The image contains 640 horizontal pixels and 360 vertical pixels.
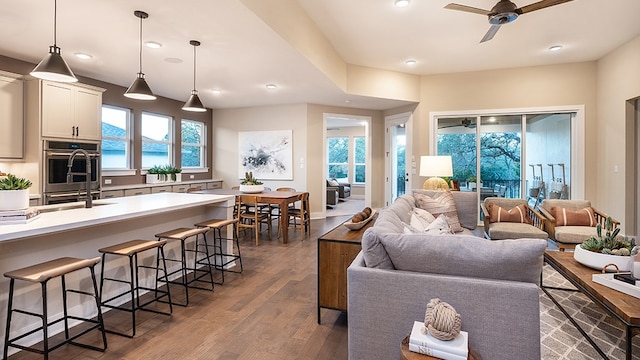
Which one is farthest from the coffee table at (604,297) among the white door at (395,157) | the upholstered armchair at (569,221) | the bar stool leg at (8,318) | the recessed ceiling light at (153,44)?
the white door at (395,157)

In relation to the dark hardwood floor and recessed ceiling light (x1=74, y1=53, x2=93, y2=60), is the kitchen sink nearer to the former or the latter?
the dark hardwood floor

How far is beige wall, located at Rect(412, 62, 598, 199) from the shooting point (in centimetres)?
588

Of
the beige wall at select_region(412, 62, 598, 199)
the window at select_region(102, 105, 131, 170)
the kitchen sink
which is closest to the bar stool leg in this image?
the kitchen sink

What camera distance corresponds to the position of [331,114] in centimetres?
763

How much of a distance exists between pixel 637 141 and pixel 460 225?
3.46 metres

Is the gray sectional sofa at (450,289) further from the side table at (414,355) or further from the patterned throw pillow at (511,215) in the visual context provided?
the patterned throw pillow at (511,215)

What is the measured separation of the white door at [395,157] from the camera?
7.54 metres

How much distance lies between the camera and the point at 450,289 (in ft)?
5.27

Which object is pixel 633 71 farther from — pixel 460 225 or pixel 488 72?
pixel 460 225

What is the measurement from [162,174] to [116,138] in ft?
3.36

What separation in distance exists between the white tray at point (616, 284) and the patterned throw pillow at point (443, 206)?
61.4 inches

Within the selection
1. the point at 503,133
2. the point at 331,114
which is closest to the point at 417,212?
the point at 503,133

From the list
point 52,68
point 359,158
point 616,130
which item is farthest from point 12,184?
point 359,158

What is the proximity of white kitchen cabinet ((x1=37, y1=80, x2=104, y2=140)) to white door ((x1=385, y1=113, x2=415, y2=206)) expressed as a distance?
5.66 metres
